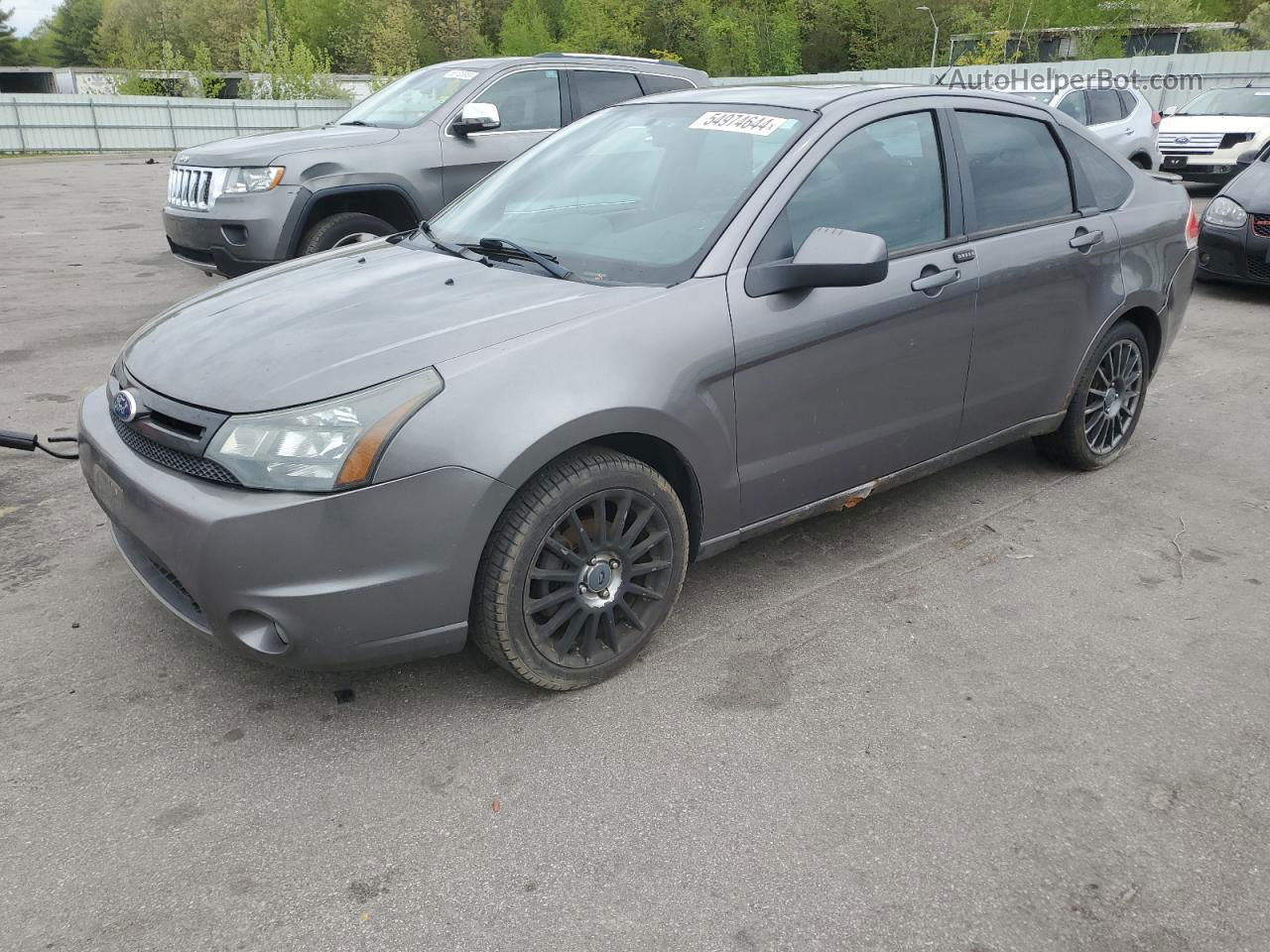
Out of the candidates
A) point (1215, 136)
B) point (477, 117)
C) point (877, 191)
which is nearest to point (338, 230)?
point (477, 117)

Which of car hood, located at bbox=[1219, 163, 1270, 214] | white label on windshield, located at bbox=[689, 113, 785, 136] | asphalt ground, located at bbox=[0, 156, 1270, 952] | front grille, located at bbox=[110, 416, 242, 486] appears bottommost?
asphalt ground, located at bbox=[0, 156, 1270, 952]

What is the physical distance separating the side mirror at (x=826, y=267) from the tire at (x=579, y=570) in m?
0.71

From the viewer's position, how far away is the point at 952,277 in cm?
378

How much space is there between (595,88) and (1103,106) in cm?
886

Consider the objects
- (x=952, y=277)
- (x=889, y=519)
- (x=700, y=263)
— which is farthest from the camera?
(x=889, y=519)

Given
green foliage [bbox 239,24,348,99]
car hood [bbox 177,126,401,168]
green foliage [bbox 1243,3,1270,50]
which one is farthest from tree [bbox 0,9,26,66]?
car hood [bbox 177,126,401,168]

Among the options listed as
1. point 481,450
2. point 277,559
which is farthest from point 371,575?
point 481,450

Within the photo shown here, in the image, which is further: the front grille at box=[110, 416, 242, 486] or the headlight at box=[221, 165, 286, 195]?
the headlight at box=[221, 165, 286, 195]

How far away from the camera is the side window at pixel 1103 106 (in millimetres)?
13820

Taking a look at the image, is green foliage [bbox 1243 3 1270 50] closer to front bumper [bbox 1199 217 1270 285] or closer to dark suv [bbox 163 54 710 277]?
front bumper [bbox 1199 217 1270 285]

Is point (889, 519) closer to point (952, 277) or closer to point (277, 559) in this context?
point (952, 277)

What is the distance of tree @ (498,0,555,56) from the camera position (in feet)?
276

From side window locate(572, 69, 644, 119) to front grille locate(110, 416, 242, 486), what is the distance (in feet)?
19.4

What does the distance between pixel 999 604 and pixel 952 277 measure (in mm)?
1168
